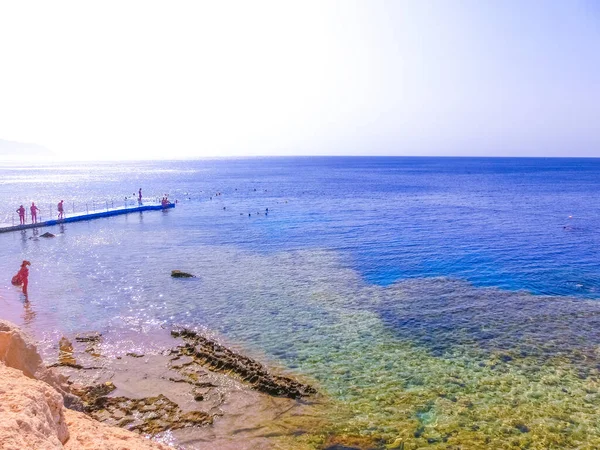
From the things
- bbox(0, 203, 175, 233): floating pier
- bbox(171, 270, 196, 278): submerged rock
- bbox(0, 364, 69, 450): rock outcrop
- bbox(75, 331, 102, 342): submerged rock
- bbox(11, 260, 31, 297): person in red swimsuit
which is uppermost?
bbox(0, 364, 69, 450): rock outcrop

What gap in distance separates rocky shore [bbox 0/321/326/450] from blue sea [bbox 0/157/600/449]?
1.80 meters

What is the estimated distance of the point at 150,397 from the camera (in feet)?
51.7

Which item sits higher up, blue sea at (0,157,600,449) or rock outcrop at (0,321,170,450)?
rock outcrop at (0,321,170,450)

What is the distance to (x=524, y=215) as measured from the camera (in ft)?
213

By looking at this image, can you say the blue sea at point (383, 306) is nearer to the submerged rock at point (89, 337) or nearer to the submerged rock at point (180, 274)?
the submerged rock at point (89, 337)

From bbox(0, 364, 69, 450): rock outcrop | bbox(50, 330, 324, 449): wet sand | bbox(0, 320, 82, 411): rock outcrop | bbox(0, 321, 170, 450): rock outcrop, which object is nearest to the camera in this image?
bbox(0, 364, 69, 450): rock outcrop

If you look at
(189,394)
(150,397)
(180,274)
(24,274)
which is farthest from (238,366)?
(24,274)

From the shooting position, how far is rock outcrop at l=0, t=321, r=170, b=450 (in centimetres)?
747

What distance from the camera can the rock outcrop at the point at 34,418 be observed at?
7.47 metres

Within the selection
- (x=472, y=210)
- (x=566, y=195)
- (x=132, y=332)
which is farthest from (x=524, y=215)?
(x=132, y=332)

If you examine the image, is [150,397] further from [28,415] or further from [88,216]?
[88,216]

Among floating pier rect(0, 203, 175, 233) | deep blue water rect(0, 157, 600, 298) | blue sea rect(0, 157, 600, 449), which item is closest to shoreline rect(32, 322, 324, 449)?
blue sea rect(0, 157, 600, 449)

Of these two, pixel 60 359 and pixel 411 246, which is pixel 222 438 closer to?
pixel 60 359

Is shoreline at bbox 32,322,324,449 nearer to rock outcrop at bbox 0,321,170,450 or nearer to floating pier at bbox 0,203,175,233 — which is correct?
rock outcrop at bbox 0,321,170,450
